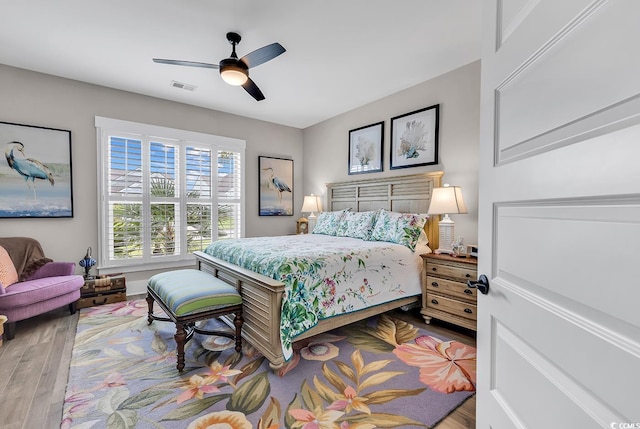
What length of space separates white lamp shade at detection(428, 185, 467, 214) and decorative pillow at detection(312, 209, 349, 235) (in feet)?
4.55

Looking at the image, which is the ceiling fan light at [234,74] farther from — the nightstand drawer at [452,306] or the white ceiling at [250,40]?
the nightstand drawer at [452,306]

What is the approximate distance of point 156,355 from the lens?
2428 mm

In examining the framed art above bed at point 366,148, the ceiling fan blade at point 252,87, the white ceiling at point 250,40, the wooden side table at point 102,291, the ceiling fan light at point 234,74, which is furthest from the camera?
the framed art above bed at point 366,148

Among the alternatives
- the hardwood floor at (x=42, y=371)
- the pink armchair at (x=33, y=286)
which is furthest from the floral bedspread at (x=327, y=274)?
the pink armchair at (x=33, y=286)

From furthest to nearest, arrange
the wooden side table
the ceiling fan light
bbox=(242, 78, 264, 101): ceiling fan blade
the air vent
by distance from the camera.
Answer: the air vent < the wooden side table < bbox=(242, 78, 264, 101): ceiling fan blade < the ceiling fan light

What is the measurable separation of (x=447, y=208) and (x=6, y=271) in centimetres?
458

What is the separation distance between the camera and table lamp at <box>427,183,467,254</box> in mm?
3102

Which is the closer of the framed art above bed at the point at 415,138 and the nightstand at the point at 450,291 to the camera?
the nightstand at the point at 450,291

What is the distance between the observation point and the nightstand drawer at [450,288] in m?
2.73

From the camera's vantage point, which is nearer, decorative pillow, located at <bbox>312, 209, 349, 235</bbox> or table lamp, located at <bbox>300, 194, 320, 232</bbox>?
decorative pillow, located at <bbox>312, 209, 349, 235</bbox>

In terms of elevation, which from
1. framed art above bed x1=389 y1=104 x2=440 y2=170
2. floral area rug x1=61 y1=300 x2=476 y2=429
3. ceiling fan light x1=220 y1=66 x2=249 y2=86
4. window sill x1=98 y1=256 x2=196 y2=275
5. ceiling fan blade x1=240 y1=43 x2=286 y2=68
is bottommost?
floral area rug x1=61 y1=300 x2=476 y2=429

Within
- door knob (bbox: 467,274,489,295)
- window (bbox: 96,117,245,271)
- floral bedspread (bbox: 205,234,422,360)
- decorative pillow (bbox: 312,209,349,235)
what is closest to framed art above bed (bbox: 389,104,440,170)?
decorative pillow (bbox: 312,209,349,235)

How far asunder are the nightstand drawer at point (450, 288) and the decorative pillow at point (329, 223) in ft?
4.88

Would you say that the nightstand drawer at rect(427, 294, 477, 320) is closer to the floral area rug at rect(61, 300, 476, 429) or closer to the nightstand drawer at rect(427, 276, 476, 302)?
the nightstand drawer at rect(427, 276, 476, 302)
